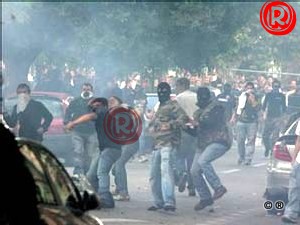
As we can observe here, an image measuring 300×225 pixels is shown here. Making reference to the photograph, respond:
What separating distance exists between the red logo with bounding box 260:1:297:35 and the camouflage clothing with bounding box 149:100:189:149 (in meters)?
6.13

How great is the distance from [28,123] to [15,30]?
19.3 ft

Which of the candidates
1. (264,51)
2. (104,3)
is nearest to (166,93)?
(104,3)

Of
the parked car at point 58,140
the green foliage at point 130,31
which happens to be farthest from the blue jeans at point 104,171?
the green foliage at point 130,31

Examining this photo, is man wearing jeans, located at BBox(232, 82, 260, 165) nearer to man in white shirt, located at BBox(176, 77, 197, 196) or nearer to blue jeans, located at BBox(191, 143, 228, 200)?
man in white shirt, located at BBox(176, 77, 197, 196)

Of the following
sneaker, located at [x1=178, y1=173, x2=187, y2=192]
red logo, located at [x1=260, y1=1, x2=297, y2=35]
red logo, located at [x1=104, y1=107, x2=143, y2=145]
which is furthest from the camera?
red logo, located at [x1=260, y1=1, x2=297, y2=35]

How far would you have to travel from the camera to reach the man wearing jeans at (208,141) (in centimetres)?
1304

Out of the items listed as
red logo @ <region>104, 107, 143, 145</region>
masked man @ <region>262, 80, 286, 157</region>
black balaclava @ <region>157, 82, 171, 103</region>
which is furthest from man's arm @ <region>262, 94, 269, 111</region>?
black balaclava @ <region>157, 82, 171, 103</region>

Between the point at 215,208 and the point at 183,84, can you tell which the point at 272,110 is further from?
the point at 215,208

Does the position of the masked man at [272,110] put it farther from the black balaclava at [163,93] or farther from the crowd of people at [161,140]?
the black balaclava at [163,93]

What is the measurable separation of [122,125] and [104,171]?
5.76ft

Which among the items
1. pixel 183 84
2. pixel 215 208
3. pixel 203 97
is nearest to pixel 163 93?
pixel 203 97

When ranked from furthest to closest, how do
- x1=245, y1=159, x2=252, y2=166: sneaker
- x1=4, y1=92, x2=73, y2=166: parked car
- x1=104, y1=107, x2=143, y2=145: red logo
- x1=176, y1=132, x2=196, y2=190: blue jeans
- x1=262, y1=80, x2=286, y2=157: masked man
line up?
x1=262, y1=80, x2=286, y2=157: masked man
x1=245, y1=159, x2=252, y2=166: sneaker
x1=4, y1=92, x2=73, y2=166: parked car
x1=176, y1=132, x2=196, y2=190: blue jeans
x1=104, y1=107, x2=143, y2=145: red logo

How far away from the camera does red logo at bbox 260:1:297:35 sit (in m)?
18.7

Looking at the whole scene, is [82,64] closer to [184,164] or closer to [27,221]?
[184,164]
